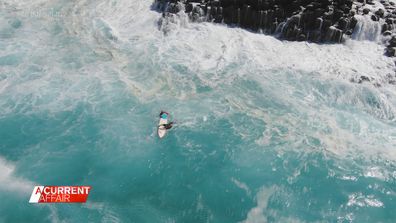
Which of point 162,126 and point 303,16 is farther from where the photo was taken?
point 303,16

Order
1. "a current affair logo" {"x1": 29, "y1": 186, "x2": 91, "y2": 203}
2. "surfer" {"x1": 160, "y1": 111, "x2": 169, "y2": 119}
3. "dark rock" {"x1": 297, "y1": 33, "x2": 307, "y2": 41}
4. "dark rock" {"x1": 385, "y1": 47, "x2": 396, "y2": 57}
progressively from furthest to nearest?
"dark rock" {"x1": 297, "y1": 33, "x2": 307, "y2": 41}
"dark rock" {"x1": 385, "y1": 47, "x2": 396, "y2": 57}
"surfer" {"x1": 160, "y1": 111, "x2": 169, "y2": 119}
"a current affair logo" {"x1": 29, "y1": 186, "x2": 91, "y2": 203}

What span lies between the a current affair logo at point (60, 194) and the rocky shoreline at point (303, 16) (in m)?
17.5

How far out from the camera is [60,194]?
17641 millimetres

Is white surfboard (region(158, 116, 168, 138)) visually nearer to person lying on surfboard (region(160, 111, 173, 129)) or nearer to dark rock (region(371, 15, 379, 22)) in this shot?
person lying on surfboard (region(160, 111, 173, 129))

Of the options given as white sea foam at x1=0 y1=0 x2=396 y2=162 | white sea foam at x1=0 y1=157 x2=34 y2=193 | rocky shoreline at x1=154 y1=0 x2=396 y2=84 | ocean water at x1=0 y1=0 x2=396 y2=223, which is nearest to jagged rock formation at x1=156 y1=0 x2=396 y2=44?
rocky shoreline at x1=154 y1=0 x2=396 y2=84

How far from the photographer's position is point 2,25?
102 feet

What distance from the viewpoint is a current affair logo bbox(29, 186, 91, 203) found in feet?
57.1

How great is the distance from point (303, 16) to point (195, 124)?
1363 cm

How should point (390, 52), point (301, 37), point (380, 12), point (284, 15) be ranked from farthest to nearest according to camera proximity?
1. point (284, 15)
2. point (301, 37)
3. point (380, 12)
4. point (390, 52)

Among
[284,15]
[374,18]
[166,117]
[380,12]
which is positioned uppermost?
[380,12]

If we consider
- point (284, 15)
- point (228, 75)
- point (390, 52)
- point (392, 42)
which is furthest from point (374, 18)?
point (228, 75)

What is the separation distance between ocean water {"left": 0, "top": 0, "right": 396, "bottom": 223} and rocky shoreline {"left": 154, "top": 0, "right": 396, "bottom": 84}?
77cm

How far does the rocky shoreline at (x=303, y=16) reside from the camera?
92.1 feet

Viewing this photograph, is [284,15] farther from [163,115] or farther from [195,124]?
[163,115]
